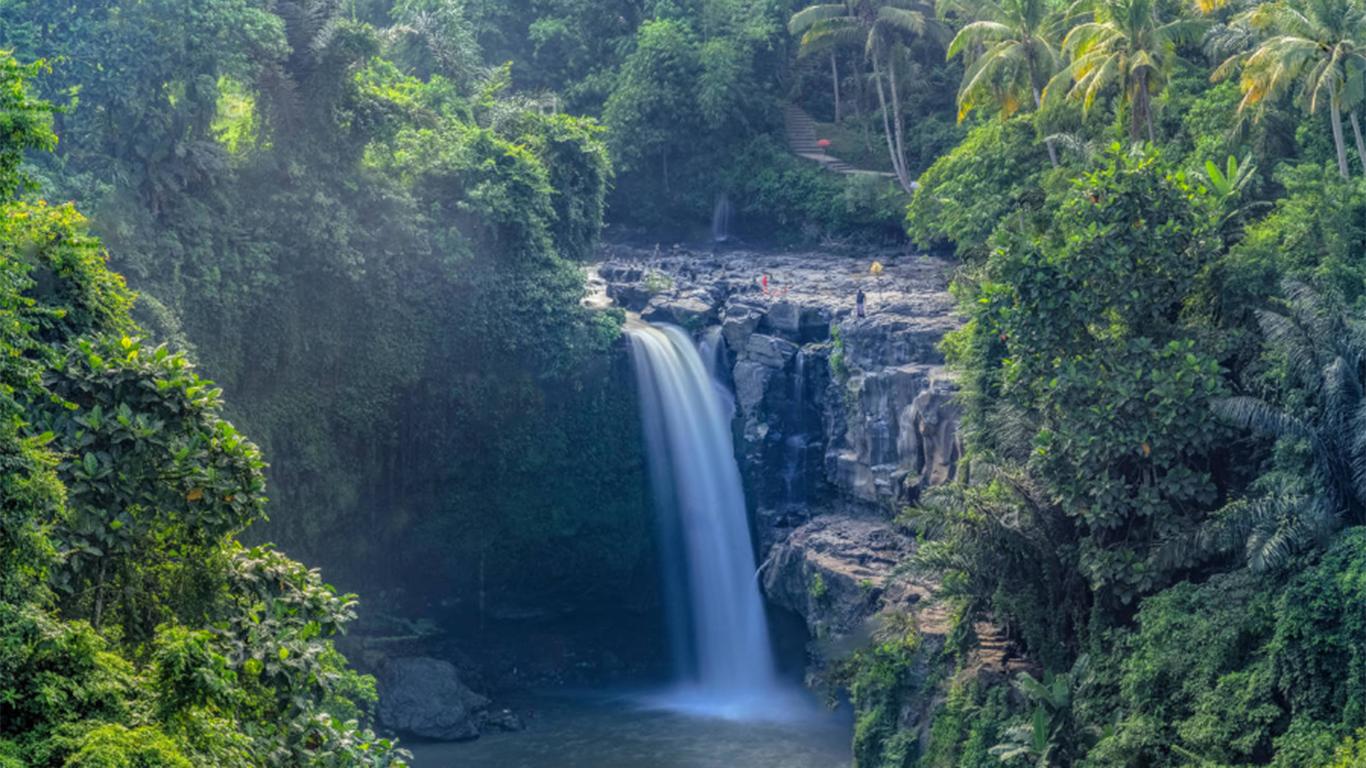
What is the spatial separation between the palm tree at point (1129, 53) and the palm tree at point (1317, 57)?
8.08 feet

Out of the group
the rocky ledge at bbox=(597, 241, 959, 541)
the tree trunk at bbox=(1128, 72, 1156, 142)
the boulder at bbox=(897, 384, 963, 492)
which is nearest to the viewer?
the tree trunk at bbox=(1128, 72, 1156, 142)

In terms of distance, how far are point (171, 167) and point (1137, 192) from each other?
16356 millimetres

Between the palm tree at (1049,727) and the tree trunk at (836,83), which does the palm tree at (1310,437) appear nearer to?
the palm tree at (1049,727)

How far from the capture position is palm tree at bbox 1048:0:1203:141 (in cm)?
2844

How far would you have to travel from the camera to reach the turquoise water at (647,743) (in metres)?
29.6

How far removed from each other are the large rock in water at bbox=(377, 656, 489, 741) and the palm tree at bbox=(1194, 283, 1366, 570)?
51.2 feet

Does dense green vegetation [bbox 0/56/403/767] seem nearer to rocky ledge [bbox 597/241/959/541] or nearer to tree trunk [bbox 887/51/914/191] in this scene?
rocky ledge [bbox 597/241/959/541]

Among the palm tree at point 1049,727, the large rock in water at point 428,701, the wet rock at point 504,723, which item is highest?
the palm tree at point 1049,727

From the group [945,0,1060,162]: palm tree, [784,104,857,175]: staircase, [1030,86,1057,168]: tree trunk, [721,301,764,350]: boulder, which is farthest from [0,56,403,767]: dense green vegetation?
[784,104,857,175]: staircase

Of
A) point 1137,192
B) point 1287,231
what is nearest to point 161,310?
point 1137,192

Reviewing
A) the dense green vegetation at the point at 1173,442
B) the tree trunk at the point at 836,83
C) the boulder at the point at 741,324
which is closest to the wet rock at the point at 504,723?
the dense green vegetation at the point at 1173,442

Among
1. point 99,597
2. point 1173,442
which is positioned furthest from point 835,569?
point 99,597

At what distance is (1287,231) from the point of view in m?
25.1

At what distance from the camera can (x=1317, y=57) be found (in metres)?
25.5
